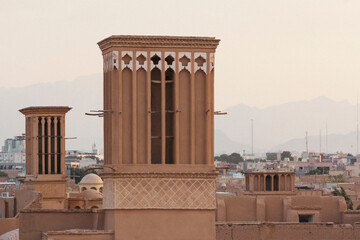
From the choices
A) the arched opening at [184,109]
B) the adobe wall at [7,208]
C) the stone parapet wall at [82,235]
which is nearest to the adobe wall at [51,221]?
the stone parapet wall at [82,235]

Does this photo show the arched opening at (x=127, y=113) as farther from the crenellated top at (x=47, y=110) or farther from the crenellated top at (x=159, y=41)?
the crenellated top at (x=47, y=110)

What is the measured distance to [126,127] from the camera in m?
17.3

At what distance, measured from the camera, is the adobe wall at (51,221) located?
63.2 feet

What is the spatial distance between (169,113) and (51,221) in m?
3.26

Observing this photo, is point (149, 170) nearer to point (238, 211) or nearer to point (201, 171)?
point (201, 171)

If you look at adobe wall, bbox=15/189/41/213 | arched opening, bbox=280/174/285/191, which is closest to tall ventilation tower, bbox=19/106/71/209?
adobe wall, bbox=15/189/41/213

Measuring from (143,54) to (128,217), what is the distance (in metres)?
2.15

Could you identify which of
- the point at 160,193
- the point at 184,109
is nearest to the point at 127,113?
the point at 184,109

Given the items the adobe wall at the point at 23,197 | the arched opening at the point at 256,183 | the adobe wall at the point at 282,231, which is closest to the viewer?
the adobe wall at the point at 282,231

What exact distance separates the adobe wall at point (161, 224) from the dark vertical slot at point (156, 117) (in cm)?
73

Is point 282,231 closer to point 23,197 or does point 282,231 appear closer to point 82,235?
point 23,197

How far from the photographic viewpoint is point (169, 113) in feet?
57.5

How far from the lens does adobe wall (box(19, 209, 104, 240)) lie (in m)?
19.3

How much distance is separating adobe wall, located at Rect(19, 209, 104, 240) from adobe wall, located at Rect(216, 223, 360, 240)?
14.0 m
